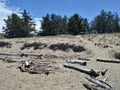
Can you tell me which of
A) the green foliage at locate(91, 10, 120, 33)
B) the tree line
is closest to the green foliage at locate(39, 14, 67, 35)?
the tree line

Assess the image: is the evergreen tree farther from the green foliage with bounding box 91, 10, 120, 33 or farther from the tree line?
the green foliage with bounding box 91, 10, 120, 33

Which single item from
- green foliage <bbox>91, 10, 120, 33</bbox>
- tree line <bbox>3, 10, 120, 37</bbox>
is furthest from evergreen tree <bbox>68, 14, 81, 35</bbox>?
green foliage <bbox>91, 10, 120, 33</bbox>

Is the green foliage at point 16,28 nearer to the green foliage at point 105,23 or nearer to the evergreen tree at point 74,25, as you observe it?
the evergreen tree at point 74,25

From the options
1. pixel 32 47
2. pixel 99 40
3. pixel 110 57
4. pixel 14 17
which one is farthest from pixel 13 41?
pixel 14 17

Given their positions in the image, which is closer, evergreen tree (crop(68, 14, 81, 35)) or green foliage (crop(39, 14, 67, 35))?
evergreen tree (crop(68, 14, 81, 35))

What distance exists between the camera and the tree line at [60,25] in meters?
65.1

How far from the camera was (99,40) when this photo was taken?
3491 centimetres

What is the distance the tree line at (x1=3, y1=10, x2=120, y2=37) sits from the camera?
214 ft

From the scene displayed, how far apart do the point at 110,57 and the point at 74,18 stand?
37538 mm

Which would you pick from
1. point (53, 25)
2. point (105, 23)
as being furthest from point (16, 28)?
point (105, 23)

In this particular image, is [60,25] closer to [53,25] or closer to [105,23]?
[53,25]

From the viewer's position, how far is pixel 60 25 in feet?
233

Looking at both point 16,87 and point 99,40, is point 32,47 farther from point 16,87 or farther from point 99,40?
point 16,87

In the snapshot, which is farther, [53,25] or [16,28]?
[53,25]
